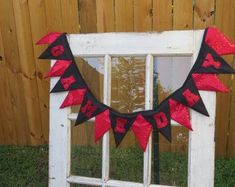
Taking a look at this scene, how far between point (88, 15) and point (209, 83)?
1.14 m

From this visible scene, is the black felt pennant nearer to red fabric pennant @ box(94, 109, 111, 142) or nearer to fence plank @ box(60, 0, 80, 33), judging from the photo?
red fabric pennant @ box(94, 109, 111, 142)

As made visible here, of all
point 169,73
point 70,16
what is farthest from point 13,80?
point 169,73

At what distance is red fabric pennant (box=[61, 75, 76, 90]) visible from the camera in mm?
1550

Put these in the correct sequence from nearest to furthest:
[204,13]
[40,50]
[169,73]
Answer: [169,73] < [204,13] < [40,50]

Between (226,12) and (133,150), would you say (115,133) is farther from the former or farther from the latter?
(226,12)

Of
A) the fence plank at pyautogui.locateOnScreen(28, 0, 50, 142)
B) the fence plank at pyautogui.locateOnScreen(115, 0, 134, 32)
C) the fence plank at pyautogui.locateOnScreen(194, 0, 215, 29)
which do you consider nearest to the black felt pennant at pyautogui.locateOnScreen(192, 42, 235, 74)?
the fence plank at pyautogui.locateOnScreen(194, 0, 215, 29)

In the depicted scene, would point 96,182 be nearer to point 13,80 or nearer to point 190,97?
point 190,97

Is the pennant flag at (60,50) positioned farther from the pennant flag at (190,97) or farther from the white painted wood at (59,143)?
the pennant flag at (190,97)

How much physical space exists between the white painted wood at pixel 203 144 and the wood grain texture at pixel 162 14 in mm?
796

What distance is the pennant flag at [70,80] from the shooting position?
154 cm

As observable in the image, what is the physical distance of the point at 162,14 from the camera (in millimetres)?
2146

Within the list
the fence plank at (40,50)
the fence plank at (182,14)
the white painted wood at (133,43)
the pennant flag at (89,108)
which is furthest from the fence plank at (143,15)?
the pennant flag at (89,108)

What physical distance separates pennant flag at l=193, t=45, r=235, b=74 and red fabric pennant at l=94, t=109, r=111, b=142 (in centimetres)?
41

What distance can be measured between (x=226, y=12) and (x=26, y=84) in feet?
4.44
